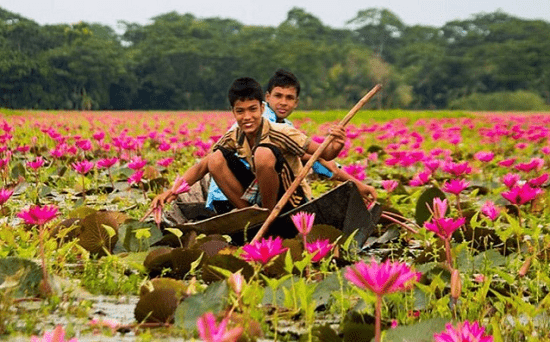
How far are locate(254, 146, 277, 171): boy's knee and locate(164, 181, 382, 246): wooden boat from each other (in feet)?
0.55

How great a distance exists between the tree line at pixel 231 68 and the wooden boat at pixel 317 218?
131 feet

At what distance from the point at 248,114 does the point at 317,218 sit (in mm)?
460

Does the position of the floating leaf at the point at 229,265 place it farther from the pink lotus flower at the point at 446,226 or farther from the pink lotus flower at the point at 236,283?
the pink lotus flower at the point at 446,226

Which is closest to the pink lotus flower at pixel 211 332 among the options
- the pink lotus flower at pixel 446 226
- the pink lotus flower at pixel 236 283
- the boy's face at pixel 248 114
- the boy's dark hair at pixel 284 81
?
the pink lotus flower at pixel 236 283

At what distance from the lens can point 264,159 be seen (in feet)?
9.09

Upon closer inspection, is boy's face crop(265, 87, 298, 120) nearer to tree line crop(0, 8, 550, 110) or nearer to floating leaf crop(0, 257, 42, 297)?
floating leaf crop(0, 257, 42, 297)

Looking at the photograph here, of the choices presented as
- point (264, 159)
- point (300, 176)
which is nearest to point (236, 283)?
point (300, 176)

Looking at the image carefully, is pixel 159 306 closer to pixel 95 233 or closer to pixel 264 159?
pixel 95 233

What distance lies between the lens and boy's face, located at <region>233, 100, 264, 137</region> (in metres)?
2.89

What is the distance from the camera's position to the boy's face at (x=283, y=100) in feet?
12.9

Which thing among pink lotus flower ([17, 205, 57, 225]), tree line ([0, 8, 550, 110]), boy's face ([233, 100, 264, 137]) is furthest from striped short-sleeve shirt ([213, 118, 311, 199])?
tree line ([0, 8, 550, 110])

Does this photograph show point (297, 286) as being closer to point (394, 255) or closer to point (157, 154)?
point (394, 255)

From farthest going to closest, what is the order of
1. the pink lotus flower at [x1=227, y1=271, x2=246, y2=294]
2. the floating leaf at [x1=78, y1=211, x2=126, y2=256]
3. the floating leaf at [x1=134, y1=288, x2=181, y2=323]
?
the floating leaf at [x1=78, y1=211, x2=126, y2=256], the floating leaf at [x1=134, y1=288, x2=181, y2=323], the pink lotus flower at [x1=227, y1=271, x2=246, y2=294]

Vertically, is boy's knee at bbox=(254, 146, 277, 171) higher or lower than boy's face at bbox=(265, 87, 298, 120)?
lower
